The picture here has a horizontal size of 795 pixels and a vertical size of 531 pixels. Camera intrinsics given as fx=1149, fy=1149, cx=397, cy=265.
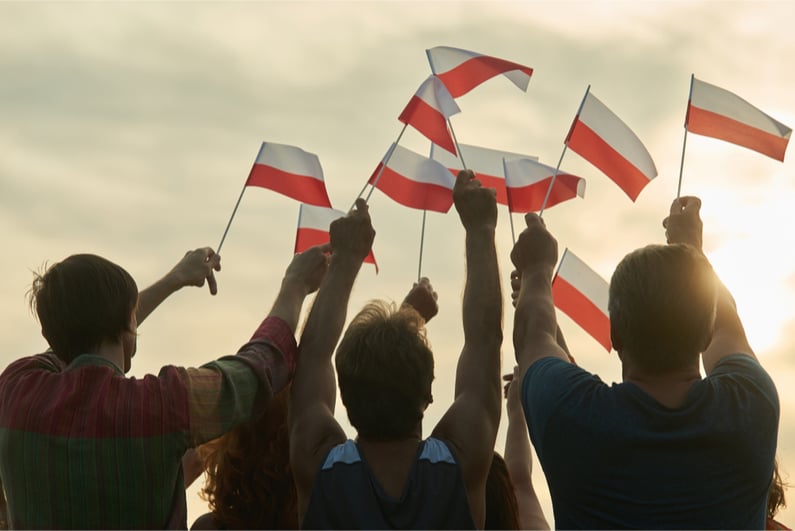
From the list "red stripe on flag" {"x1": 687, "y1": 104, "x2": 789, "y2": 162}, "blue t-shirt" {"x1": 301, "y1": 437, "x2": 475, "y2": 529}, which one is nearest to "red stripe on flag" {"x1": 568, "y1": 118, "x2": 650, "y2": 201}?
"red stripe on flag" {"x1": 687, "y1": 104, "x2": 789, "y2": 162}

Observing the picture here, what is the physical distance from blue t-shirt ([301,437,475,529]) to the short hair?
888mm

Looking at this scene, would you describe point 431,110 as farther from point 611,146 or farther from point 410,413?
point 410,413

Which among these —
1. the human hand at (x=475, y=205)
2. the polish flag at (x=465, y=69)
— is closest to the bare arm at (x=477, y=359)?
the human hand at (x=475, y=205)

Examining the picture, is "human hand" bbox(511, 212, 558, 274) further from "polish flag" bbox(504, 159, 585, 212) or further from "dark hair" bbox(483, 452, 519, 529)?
"polish flag" bbox(504, 159, 585, 212)

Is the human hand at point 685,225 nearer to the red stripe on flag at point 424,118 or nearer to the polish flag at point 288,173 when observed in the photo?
the red stripe on flag at point 424,118

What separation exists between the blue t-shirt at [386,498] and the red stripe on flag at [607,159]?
10.3ft

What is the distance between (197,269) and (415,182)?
71.6 inches

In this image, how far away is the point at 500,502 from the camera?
4270 millimetres

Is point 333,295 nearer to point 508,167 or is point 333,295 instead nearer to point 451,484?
point 451,484

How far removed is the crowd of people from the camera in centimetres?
351

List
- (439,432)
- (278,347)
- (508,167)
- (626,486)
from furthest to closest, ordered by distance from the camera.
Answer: (508,167)
(278,347)
(439,432)
(626,486)

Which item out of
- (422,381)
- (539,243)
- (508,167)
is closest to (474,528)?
(422,381)

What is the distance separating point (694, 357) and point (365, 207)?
1.59 meters

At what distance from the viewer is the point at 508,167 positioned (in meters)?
6.74
